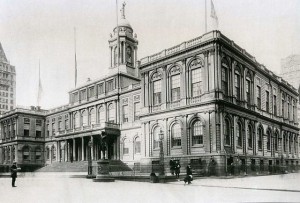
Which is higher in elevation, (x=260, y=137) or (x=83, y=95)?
(x=83, y=95)

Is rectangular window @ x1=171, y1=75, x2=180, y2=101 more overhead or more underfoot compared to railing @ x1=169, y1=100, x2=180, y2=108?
more overhead

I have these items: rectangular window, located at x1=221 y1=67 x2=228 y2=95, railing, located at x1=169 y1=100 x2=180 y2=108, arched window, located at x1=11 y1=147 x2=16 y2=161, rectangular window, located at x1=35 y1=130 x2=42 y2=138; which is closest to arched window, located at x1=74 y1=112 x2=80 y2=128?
rectangular window, located at x1=35 y1=130 x2=42 y2=138

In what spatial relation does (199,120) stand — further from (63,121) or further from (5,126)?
(5,126)

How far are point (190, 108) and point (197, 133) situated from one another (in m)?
2.19

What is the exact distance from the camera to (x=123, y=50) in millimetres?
47406

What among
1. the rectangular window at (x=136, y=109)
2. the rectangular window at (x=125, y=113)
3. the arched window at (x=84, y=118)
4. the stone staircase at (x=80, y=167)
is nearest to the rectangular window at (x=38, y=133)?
the arched window at (x=84, y=118)

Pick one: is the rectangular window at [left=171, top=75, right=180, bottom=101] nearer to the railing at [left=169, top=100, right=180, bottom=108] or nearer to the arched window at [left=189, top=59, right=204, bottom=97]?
the railing at [left=169, top=100, right=180, bottom=108]

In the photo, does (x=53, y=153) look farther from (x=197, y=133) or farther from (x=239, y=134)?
(x=239, y=134)

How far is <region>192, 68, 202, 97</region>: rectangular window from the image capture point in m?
30.1

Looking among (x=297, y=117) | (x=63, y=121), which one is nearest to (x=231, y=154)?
(x=297, y=117)

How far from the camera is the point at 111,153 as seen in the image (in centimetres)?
4247

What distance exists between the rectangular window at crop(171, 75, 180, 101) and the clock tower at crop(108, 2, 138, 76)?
14.8 meters

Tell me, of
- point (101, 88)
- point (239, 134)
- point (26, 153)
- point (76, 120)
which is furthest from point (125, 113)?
point (26, 153)

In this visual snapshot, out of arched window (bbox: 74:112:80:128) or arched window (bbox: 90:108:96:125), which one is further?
arched window (bbox: 74:112:80:128)
